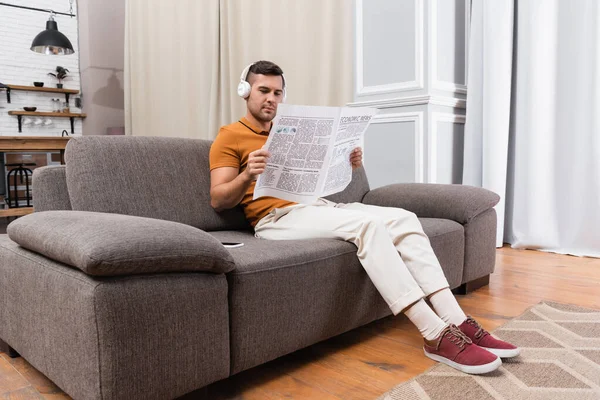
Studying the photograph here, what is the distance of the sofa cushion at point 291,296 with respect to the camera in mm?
1332

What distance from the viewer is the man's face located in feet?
6.11

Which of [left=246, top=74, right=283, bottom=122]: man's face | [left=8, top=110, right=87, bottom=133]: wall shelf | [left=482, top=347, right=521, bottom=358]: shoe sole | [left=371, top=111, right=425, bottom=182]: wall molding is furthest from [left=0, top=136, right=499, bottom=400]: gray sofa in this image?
[left=8, top=110, right=87, bottom=133]: wall shelf

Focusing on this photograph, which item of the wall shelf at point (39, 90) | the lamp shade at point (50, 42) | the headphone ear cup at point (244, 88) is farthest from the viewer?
the wall shelf at point (39, 90)

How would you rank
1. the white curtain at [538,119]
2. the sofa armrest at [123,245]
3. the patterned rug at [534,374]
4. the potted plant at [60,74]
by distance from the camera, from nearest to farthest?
the sofa armrest at [123,245]
the patterned rug at [534,374]
the white curtain at [538,119]
the potted plant at [60,74]

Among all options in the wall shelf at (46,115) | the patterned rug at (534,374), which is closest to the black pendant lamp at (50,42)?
the wall shelf at (46,115)

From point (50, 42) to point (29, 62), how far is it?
1.23 meters

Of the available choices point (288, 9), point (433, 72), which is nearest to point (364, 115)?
point (433, 72)

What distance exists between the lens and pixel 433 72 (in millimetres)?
3102

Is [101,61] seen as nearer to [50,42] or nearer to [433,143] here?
[50,42]

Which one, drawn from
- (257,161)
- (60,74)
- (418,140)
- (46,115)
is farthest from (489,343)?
(60,74)

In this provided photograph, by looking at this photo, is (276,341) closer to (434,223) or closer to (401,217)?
(401,217)

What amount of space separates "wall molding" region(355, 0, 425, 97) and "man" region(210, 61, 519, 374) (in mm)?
1410

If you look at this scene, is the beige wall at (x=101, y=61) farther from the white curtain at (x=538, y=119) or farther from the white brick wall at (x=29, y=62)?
the white curtain at (x=538, y=119)

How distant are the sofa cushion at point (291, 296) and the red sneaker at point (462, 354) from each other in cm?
29
